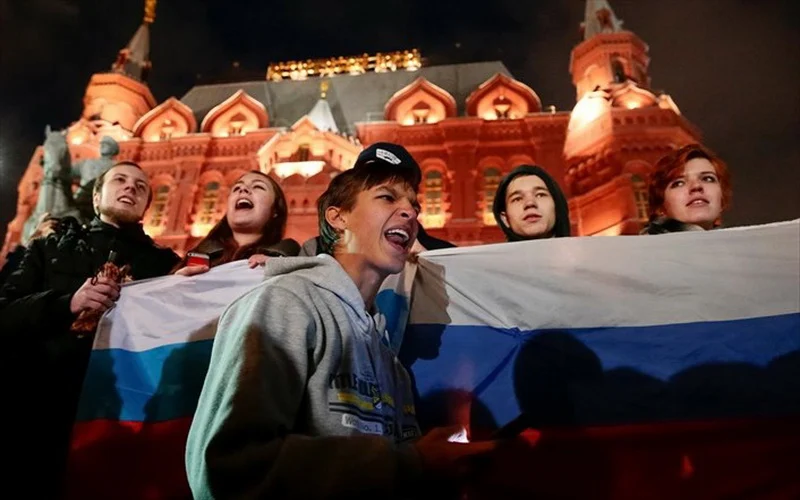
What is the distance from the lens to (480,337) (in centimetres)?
321

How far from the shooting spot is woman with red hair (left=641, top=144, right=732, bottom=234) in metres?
3.72

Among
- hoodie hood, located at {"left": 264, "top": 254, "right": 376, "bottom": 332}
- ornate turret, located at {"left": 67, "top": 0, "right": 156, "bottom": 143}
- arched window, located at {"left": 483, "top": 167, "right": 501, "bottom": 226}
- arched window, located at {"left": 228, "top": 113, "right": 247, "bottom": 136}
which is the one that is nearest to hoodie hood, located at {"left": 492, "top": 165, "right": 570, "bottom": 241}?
hoodie hood, located at {"left": 264, "top": 254, "right": 376, "bottom": 332}

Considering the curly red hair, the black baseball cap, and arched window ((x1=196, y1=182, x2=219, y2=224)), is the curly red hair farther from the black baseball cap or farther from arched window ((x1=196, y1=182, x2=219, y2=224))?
arched window ((x1=196, y1=182, x2=219, y2=224))

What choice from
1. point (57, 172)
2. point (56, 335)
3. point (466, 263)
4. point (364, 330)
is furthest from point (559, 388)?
point (57, 172)

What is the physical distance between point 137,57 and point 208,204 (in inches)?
630

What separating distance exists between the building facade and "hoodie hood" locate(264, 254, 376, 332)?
16379mm

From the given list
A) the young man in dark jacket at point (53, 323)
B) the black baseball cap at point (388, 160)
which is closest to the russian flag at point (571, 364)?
the young man in dark jacket at point (53, 323)

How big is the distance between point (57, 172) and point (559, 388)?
61.2 feet

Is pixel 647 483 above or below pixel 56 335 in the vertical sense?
below

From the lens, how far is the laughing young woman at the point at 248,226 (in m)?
4.01

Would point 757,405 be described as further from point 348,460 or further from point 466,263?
point 348,460

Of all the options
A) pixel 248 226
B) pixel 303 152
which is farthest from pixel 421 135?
pixel 248 226

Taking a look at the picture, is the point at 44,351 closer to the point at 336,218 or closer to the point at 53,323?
the point at 53,323

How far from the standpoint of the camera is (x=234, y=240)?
4141 mm
